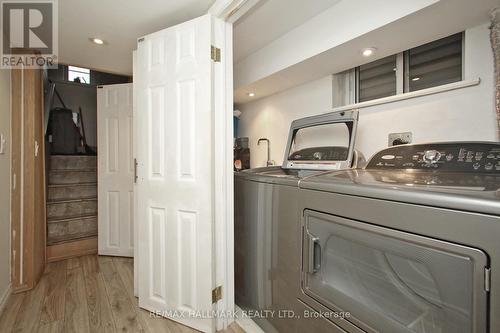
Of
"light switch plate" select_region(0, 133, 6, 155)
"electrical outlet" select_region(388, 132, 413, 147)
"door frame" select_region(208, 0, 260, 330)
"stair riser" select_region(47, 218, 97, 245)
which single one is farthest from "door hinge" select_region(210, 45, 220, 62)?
"stair riser" select_region(47, 218, 97, 245)

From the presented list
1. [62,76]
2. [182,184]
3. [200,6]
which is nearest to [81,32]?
[200,6]

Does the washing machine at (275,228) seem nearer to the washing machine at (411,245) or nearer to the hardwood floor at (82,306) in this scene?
the washing machine at (411,245)

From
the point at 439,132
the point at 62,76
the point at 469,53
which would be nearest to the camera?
the point at 469,53

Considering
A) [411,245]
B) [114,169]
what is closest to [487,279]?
[411,245]

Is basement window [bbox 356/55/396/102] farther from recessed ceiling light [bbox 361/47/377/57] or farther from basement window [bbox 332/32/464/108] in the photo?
recessed ceiling light [bbox 361/47/377/57]

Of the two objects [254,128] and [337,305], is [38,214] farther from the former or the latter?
[337,305]

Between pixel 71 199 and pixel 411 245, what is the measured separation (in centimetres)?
320

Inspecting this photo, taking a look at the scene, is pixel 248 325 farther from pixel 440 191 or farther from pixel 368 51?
pixel 368 51

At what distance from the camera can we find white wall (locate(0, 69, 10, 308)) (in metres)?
1.63

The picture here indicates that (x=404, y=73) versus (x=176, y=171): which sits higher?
(x=404, y=73)

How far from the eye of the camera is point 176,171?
1.46m

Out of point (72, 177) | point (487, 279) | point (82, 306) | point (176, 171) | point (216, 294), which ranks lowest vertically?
point (82, 306)

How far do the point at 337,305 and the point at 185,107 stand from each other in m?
1.34

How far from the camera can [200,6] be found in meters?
1.46
